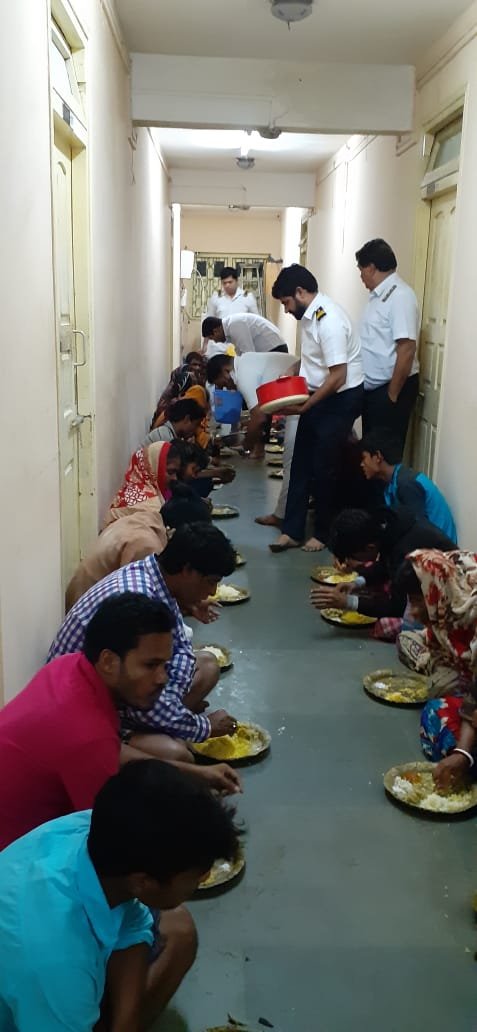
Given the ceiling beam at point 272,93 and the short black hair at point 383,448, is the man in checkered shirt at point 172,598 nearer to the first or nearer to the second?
the short black hair at point 383,448

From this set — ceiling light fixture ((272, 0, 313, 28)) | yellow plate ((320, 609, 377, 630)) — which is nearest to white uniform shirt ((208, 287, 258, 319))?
ceiling light fixture ((272, 0, 313, 28))

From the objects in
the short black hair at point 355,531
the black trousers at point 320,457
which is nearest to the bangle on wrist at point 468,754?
the short black hair at point 355,531

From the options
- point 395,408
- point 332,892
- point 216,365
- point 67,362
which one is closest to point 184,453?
point 67,362

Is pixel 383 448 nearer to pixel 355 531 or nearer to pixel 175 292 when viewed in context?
pixel 355 531

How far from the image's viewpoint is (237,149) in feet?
25.0

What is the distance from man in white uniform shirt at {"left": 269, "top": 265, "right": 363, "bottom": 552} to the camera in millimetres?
4250

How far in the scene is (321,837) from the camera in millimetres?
2039

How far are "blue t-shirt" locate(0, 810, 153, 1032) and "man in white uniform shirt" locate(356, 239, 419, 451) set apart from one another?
3.57 metres

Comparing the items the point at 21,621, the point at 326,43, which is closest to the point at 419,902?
the point at 21,621

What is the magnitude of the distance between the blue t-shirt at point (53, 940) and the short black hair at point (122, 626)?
437mm

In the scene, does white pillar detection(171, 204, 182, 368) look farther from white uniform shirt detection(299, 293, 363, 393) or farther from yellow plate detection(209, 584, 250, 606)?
yellow plate detection(209, 584, 250, 606)

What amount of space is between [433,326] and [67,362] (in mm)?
2189

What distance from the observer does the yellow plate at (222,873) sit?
1.81 m

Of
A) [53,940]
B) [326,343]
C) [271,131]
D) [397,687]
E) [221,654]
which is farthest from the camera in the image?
[271,131]
